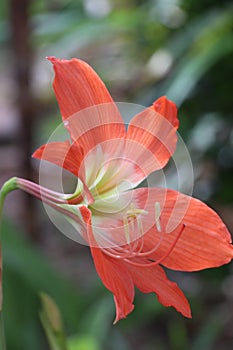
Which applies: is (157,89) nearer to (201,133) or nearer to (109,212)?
(201,133)

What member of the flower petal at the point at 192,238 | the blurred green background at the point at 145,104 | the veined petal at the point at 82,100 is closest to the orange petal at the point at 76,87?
the veined petal at the point at 82,100

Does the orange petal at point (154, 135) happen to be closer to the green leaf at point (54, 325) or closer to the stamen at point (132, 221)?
the stamen at point (132, 221)

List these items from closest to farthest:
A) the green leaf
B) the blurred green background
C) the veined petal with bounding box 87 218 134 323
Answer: the veined petal with bounding box 87 218 134 323 < the green leaf < the blurred green background

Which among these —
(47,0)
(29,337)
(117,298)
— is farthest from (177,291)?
(47,0)

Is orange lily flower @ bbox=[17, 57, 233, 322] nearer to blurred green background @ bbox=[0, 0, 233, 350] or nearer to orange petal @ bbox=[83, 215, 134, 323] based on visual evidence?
orange petal @ bbox=[83, 215, 134, 323]

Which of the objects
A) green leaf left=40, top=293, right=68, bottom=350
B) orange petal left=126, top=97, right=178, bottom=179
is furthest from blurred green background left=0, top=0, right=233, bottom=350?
orange petal left=126, top=97, right=178, bottom=179

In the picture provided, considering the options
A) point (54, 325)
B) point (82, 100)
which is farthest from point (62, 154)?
point (54, 325)
